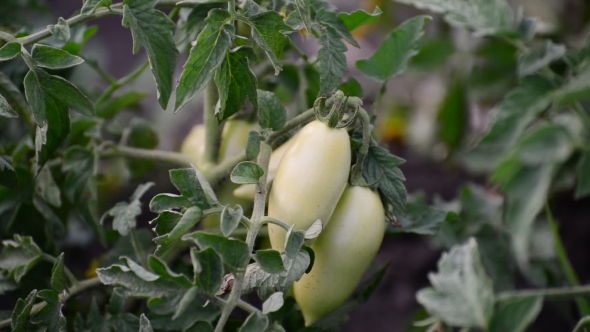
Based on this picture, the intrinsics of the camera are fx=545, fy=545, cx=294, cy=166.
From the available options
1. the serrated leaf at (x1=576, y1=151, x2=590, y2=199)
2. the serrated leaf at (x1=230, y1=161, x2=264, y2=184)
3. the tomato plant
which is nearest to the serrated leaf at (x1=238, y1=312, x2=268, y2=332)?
the tomato plant

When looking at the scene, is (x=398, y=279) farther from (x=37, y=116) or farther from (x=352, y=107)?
(x=37, y=116)

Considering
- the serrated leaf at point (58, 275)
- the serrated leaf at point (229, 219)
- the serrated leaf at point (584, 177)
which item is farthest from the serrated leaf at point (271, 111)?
the serrated leaf at point (584, 177)

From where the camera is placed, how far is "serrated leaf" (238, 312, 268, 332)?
40 cm

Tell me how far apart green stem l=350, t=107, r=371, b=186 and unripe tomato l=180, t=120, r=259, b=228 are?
0.12 meters

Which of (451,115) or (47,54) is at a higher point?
(47,54)

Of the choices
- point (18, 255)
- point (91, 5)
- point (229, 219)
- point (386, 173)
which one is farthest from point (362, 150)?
point (18, 255)

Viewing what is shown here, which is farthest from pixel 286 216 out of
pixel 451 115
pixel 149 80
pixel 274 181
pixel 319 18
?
pixel 149 80

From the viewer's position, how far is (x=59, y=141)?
50 cm

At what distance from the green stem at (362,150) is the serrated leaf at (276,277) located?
0.09m

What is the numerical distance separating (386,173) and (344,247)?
0.08 meters

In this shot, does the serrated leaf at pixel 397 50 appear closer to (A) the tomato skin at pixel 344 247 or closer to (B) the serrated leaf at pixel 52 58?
(A) the tomato skin at pixel 344 247

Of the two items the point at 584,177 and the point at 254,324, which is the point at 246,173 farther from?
the point at 584,177

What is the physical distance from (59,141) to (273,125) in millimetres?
197

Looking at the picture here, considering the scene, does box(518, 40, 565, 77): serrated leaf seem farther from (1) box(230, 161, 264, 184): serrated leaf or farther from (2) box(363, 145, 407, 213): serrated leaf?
(1) box(230, 161, 264, 184): serrated leaf
